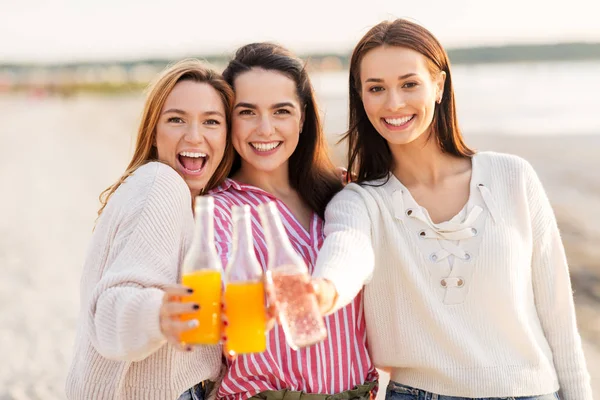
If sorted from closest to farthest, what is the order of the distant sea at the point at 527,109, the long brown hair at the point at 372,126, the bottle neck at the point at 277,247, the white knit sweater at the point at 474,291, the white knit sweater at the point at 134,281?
the bottle neck at the point at 277,247
the white knit sweater at the point at 134,281
the white knit sweater at the point at 474,291
the long brown hair at the point at 372,126
the distant sea at the point at 527,109

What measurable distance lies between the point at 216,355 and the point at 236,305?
93 centimetres

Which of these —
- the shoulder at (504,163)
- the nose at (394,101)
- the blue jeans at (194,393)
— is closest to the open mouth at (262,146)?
the nose at (394,101)

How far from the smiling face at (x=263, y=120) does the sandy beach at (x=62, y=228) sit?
2971 millimetres

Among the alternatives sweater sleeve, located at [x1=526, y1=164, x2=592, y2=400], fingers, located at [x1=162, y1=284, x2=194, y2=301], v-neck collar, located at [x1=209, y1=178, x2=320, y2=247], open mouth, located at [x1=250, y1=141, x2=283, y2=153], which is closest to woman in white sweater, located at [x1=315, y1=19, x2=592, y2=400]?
sweater sleeve, located at [x1=526, y1=164, x2=592, y2=400]

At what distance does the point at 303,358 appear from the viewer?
2.97 m

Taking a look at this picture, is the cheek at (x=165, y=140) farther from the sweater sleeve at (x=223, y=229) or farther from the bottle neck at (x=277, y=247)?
the bottle neck at (x=277, y=247)

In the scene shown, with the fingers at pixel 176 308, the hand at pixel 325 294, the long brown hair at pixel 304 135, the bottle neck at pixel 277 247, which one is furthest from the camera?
the long brown hair at pixel 304 135

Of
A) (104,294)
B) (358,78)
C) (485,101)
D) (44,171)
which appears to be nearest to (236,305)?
(104,294)

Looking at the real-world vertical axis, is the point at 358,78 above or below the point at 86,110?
above

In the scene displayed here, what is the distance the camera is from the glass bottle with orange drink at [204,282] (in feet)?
6.89

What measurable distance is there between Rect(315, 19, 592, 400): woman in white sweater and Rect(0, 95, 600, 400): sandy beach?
229 centimetres

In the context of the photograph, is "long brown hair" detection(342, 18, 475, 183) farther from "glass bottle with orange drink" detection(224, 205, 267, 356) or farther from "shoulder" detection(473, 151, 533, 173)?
"glass bottle with orange drink" detection(224, 205, 267, 356)

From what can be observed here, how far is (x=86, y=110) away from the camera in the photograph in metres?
36.1

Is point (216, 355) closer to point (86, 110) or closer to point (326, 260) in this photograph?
point (326, 260)
